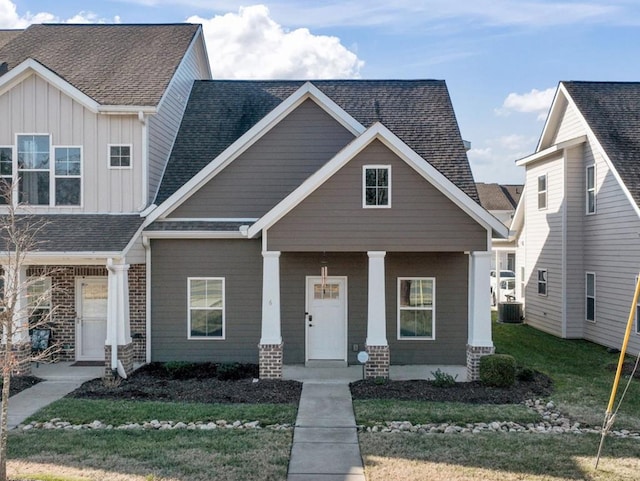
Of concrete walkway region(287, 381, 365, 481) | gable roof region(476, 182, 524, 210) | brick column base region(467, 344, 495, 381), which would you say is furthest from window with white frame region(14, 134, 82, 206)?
gable roof region(476, 182, 524, 210)

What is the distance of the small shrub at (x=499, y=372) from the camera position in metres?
11.5

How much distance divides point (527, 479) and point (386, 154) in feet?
23.2

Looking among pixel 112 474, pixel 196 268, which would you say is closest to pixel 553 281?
pixel 196 268

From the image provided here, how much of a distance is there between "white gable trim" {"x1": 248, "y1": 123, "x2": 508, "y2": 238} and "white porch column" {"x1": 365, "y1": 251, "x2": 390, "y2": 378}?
1881mm

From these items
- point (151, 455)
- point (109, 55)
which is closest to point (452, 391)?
point (151, 455)

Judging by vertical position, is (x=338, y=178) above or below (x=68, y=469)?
above

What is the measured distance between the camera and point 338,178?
12.2 meters

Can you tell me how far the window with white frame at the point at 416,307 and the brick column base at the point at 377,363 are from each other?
1919 mm

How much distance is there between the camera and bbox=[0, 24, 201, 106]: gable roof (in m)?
14.4

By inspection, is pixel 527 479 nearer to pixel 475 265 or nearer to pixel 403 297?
pixel 475 265

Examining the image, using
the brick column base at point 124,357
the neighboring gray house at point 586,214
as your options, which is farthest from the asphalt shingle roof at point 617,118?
the brick column base at point 124,357

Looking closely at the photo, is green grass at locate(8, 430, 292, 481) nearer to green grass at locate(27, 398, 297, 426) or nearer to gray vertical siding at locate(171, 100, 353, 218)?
green grass at locate(27, 398, 297, 426)

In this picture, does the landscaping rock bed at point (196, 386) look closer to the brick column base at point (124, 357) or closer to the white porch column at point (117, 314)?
the brick column base at point (124, 357)

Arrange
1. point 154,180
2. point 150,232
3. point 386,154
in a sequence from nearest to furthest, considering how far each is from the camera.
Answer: point 386,154 → point 150,232 → point 154,180
